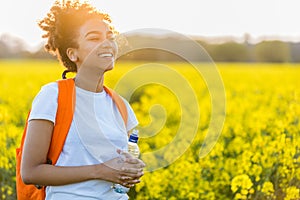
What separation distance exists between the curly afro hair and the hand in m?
0.47

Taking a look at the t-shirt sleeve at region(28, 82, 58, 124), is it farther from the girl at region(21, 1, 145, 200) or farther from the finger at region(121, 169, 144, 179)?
the finger at region(121, 169, 144, 179)

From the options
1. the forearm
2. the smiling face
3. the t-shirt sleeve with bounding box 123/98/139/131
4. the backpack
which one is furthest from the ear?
the forearm

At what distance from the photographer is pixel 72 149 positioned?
104 inches

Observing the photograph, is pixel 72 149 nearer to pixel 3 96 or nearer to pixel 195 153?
pixel 195 153

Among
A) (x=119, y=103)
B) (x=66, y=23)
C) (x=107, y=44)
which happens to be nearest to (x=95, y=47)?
(x=107, y=44)

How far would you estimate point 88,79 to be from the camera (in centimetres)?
273

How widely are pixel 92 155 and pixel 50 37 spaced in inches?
20.9

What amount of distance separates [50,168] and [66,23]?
580mm

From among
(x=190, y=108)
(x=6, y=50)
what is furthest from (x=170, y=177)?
(x=6, y=50)

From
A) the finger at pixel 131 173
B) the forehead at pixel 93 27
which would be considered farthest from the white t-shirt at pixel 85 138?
the forehead at pixel 93 27

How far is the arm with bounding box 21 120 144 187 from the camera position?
2551mm

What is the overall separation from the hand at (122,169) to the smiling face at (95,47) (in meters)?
0.35

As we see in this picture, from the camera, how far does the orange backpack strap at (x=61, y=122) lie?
2.59 metres

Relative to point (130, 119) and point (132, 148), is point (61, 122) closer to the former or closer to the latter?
point (132, 148)
